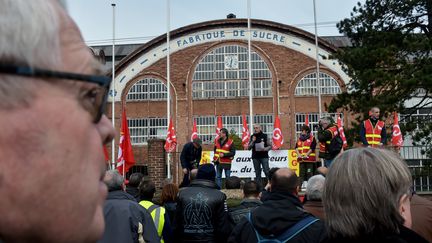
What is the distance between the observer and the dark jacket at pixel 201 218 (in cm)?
590

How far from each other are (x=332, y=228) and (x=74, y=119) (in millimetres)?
1895

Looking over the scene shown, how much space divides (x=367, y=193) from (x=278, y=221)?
162 cm

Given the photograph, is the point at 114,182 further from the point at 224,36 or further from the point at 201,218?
the point at 224,36

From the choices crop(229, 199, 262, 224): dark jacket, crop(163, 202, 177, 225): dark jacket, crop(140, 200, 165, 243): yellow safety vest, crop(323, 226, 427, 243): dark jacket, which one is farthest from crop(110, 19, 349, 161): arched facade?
crop(323, 226, 427, 243): dark jacket

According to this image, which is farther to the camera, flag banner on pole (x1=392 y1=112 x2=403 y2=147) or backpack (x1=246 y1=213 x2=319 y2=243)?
flag banner on pole (x1=392 y1=112 x2=403 y2=147)

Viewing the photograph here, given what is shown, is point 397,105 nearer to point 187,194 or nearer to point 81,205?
point 187,194

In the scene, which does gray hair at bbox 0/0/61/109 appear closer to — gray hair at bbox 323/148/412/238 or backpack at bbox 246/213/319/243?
gray hair at bbox 323/148/412/238

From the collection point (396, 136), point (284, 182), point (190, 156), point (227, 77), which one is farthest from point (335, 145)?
point (227, 77)

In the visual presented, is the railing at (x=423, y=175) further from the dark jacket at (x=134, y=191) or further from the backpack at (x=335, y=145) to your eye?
the dark jacket at (x=134, y=191)

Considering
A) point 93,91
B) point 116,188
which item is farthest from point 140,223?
point 93,91

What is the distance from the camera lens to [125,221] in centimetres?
457

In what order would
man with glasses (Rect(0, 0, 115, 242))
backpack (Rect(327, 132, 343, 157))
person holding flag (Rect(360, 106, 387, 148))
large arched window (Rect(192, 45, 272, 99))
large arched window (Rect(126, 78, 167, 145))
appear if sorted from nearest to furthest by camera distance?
man with glasses (Rect(0, 0, 115, 242)) < person holding flag (Rect(360, 106, 387, 148)) < backpack (Rect(327, 132, 343, 157)) < large arched window (Rect(192, 45, 272, 99)) < large arched window (Rect(126, 78, 167, 145))

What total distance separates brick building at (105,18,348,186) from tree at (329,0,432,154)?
13.2 metres

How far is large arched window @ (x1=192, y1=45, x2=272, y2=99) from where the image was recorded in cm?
3575
